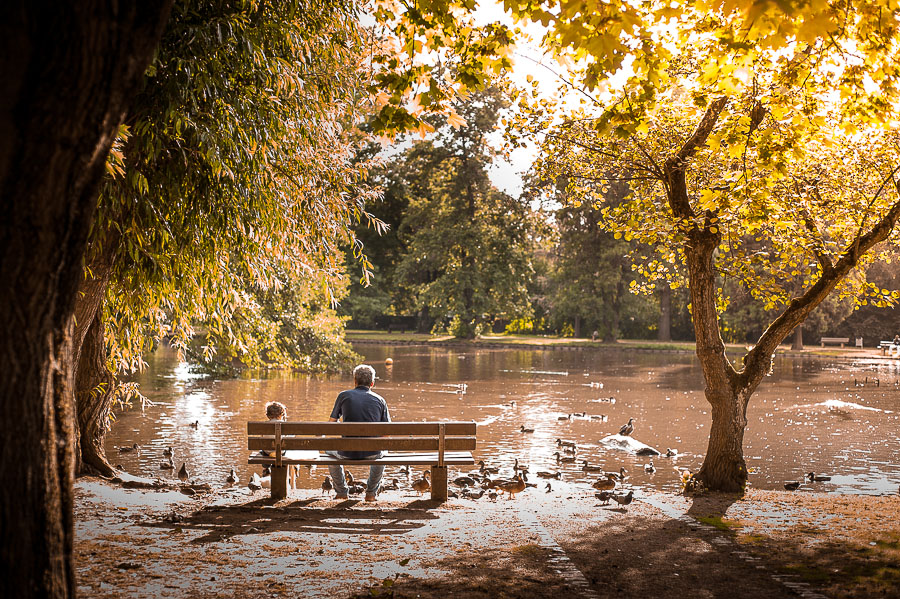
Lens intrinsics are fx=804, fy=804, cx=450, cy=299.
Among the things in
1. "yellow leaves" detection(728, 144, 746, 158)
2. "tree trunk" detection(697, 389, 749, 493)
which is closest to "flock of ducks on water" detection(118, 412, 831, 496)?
"tree trunk" detection(697, 389, 749, 493)

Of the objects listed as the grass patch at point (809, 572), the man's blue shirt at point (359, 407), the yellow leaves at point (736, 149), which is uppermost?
the yellow leaves at point (736, 149)

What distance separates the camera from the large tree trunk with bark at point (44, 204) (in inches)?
106

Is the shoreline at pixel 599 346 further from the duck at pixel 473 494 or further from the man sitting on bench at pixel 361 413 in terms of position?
the man sitting on bench at pixel 361 413

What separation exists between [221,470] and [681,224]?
739 centimetres

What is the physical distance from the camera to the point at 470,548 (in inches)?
239

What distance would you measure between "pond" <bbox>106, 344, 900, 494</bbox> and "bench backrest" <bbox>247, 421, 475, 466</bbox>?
10.4ft

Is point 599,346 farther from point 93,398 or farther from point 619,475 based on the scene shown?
point 93,398

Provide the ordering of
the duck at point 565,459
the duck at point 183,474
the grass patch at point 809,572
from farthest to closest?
the duck at point 565,459, the duck at point 183,474, the grass patch at point 809,572

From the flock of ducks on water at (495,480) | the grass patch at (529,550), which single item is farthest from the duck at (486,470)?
the grass patch at (529,550)

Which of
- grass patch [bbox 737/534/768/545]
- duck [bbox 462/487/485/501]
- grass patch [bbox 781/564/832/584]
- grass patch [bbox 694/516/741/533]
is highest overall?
grass patch [bbox 781/564/832/584]

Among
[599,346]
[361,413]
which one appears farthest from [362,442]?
[599,346]

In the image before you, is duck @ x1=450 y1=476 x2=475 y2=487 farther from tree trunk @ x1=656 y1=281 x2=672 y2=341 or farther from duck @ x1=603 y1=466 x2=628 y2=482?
tree trunk @ x1=656 y1=281 x2=672 y2=341

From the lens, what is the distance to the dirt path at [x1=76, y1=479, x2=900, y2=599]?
5.05 metres

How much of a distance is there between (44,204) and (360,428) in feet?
18.5
